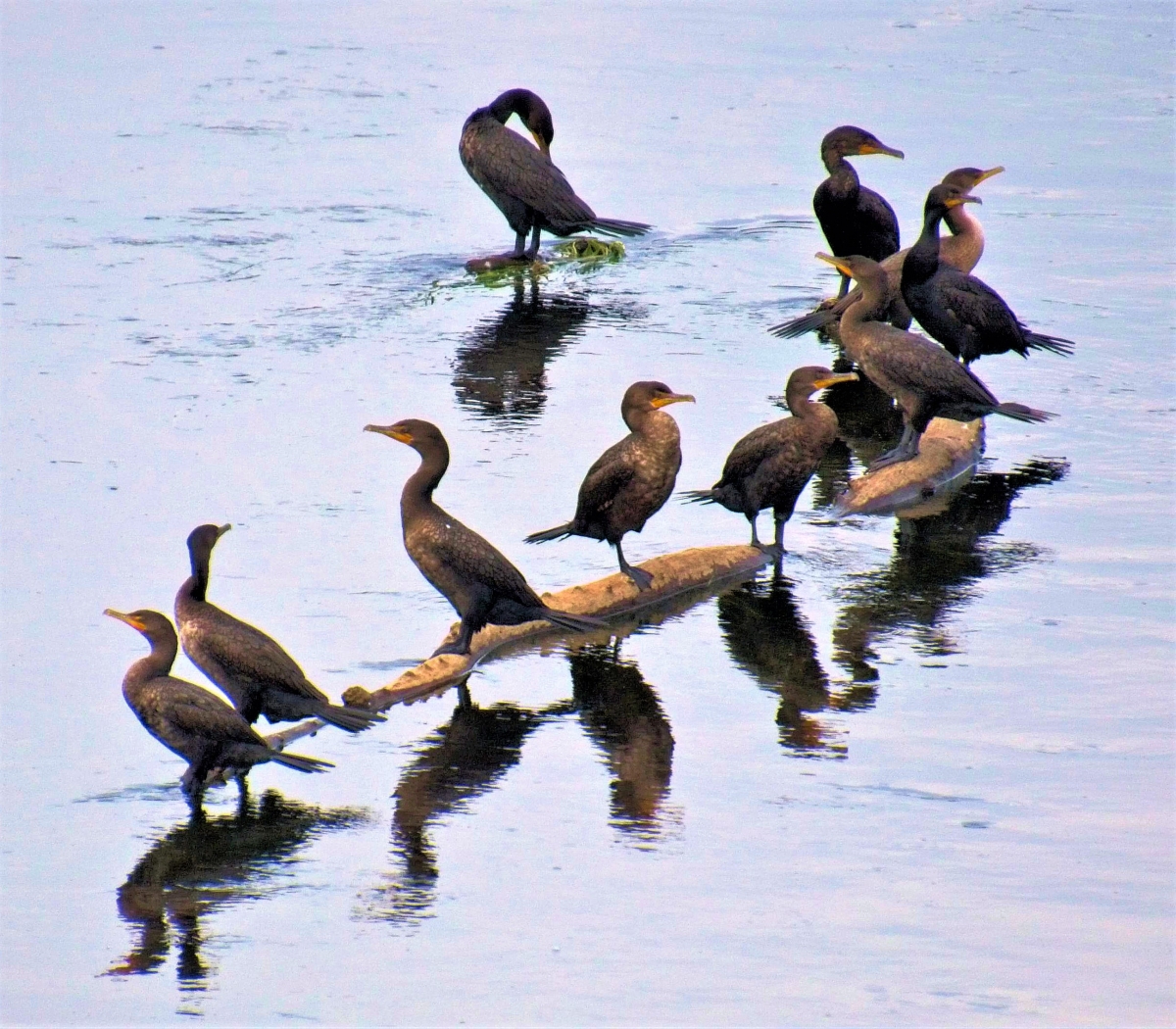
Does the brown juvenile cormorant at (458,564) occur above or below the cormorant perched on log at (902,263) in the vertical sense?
below

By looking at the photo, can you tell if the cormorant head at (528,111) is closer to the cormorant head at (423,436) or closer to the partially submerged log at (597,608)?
the partially submerged log at (597,608)

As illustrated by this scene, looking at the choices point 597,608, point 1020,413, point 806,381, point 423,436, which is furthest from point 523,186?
point 423,436

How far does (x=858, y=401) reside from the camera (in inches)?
493

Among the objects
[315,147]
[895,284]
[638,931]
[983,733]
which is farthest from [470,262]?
[638,931]

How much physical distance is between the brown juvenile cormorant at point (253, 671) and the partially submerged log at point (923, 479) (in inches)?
148

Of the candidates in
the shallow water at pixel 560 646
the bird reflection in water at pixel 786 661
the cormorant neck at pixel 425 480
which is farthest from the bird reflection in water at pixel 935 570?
the cormorant neck at pixel 425 480

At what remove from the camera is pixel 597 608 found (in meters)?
8.70

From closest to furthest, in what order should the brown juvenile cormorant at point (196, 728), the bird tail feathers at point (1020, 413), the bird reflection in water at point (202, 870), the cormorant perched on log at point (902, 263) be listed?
1. the bird reflection in water at point (202, 870)
2. the brown juvenile cormorant at point (196, 728)
3. the bird tail feathers at point (1020, 413)
4. the cormorant perched on log at point (902, 263)

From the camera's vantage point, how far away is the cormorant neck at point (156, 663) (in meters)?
6.94

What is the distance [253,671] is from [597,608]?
200 cm

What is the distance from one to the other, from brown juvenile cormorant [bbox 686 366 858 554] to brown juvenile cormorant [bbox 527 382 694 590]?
1.59 feet

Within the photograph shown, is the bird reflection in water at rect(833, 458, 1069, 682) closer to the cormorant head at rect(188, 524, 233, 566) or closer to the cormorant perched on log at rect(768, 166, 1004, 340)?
the cormorant perched on log at rect(768, 166, 1004, 340)

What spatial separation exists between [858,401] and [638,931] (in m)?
6.86

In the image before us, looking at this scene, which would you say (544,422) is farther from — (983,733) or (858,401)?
(983,733)
